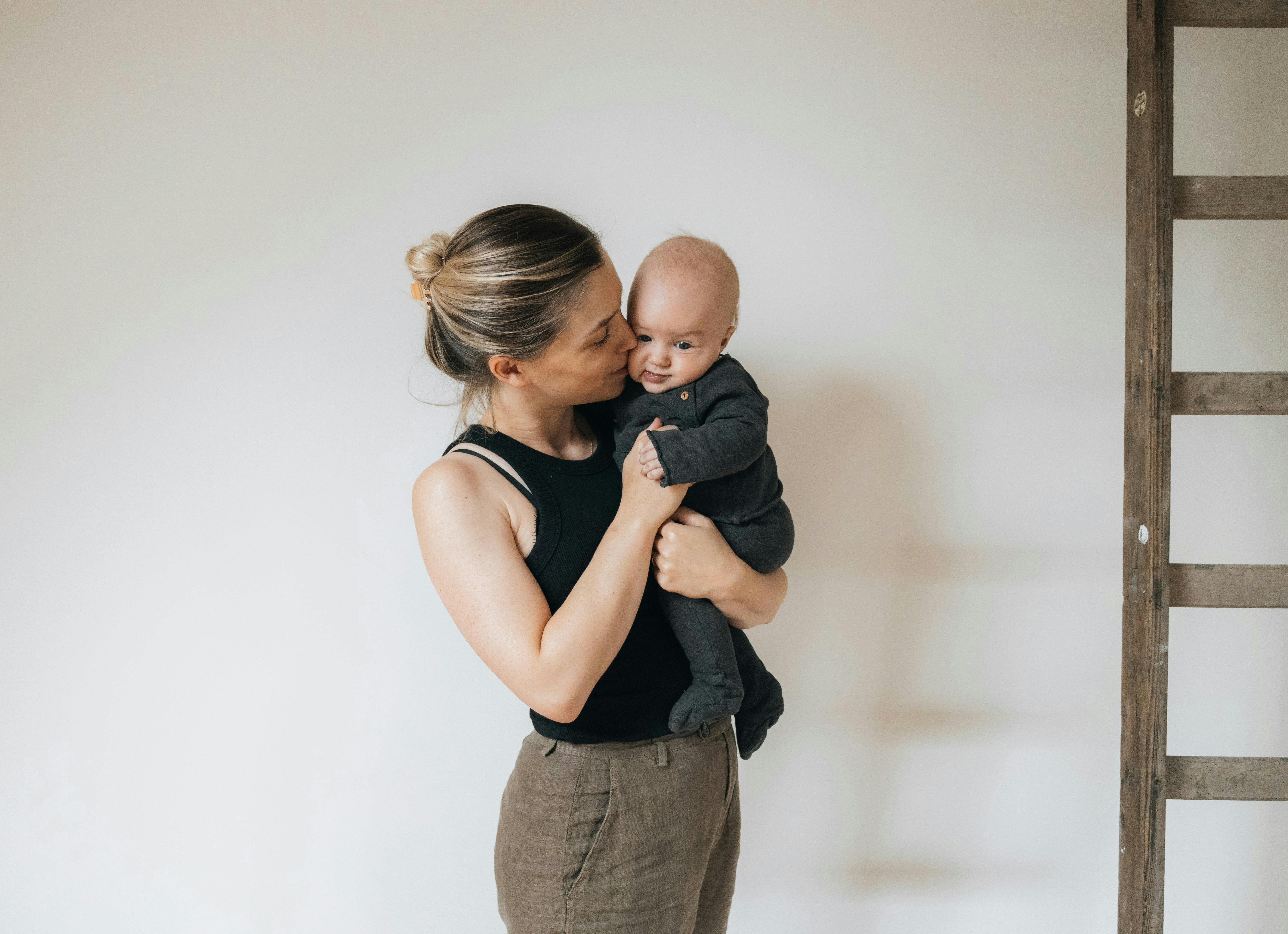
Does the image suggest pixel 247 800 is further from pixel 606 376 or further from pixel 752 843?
pixel 606 376

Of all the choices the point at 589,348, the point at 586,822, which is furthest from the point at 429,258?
the point at 586,822

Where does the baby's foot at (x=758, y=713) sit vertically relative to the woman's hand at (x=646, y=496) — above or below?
below

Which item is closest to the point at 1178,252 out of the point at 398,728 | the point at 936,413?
the point at 936,413

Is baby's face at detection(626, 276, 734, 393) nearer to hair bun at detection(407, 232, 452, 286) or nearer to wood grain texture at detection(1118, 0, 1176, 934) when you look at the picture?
hair bun at detection(407, 232, 452, 286)

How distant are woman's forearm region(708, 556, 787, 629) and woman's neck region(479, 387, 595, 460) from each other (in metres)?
0.32

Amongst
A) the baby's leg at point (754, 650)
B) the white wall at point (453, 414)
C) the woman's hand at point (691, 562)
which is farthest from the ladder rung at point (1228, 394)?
the woman's hand at point (691, 562)

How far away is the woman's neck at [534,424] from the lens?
3.88 feet

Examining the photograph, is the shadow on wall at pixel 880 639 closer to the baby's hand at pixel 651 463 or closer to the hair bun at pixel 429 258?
the baby's hand at pixel 651 463

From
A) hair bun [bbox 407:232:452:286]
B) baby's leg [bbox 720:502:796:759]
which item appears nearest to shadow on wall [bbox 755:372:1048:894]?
baby's leg [bbox 720:502:796:759]

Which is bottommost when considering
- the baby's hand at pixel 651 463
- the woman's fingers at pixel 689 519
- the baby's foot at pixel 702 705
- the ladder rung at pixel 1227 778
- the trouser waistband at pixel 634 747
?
the ladder rung at pixel 1227 778

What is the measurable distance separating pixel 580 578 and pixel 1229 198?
3.93ft

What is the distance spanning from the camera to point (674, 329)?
1.16 m

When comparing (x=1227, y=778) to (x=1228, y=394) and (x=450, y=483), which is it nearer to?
(x=1228, y=394)

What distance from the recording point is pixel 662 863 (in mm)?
1099
